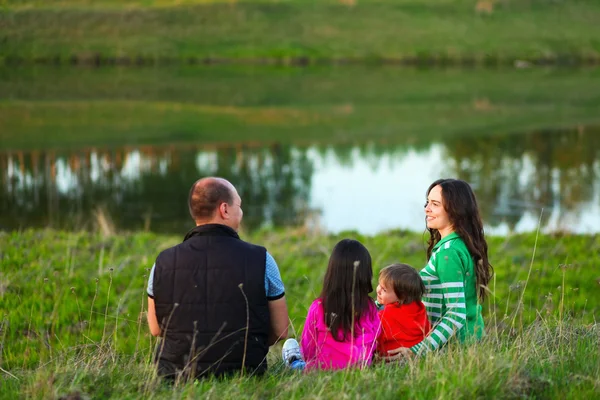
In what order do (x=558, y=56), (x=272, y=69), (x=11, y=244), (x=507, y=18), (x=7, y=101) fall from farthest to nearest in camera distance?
(x=507, y=18) < (x=558, y=56) < (x=272, y=69) < (x=7, y=101) < (x=11, y=244)

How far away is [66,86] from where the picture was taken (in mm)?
38250

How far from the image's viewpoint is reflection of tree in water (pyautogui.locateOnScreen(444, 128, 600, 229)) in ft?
53.1

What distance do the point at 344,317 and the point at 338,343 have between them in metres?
0.21

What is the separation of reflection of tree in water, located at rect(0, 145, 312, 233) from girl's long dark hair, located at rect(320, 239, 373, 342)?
950 cm

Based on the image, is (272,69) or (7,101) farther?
(272,69)

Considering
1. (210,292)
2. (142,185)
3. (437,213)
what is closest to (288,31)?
(142,185)

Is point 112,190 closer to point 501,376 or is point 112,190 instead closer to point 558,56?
point 501,376

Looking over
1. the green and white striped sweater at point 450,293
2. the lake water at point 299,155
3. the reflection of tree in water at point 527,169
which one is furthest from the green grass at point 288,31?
the green and white striped sweater at point 450,293

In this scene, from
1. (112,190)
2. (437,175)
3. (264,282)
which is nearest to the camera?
(264,282)

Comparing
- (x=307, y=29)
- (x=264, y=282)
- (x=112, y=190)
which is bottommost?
(x=112, y=190)

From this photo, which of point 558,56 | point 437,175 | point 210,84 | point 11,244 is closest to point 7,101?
point 210,84

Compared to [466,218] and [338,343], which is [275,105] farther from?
[338,343]

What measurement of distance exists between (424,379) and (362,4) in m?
63.8

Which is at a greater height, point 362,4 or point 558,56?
point 362,4
